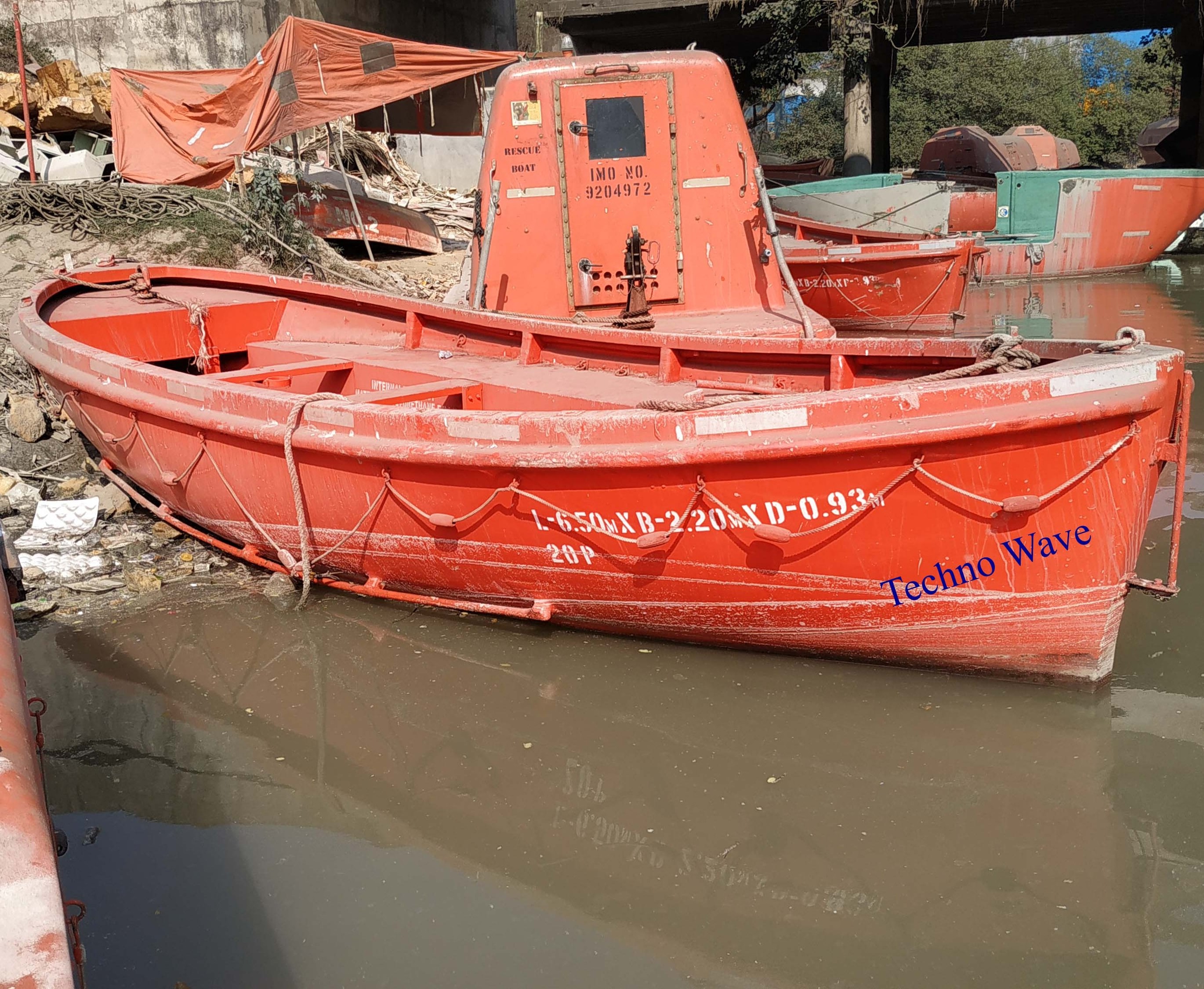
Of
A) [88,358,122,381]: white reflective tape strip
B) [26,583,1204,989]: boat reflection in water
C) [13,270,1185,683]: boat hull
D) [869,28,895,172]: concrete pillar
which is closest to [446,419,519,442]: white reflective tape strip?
[13,270,1185,683]: boat hull

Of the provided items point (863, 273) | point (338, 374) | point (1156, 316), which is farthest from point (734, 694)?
point (1156, 316)

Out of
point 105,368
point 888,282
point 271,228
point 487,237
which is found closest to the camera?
point 105,368

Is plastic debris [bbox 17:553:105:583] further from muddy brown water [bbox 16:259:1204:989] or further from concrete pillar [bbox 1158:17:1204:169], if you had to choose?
concrete pillar [bbox 1158:17:1204:169]

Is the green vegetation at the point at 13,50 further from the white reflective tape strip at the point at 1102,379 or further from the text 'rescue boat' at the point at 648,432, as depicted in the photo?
the white reflective tape strip at the point at 1102,379

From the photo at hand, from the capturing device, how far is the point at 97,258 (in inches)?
361

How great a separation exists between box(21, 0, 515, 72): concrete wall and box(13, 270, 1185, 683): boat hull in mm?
11482

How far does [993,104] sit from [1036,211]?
21.5 m

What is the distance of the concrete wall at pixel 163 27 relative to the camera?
1428 centimetres

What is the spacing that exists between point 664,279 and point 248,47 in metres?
10.4

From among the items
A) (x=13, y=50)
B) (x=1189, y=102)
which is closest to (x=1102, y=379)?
(x=13, y=50)

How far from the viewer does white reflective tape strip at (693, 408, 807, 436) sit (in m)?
3.60

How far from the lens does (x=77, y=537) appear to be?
18.7 feet

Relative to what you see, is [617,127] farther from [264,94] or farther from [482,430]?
A: [264,94]

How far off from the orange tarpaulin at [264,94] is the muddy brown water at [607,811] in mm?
7673
